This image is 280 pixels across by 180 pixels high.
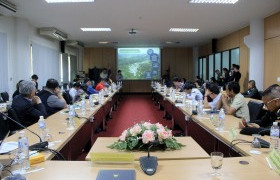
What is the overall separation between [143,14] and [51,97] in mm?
3671

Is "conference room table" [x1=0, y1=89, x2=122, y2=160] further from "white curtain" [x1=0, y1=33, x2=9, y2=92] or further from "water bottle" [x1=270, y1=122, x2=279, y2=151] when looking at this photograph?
"white curtain" [x1=0, y1=33, x2=9, y2=92]

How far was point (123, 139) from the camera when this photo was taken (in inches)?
85.0

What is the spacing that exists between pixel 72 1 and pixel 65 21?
8.20 feet

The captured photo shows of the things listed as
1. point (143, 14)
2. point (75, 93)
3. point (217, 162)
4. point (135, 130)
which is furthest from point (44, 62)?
point (217, 162)

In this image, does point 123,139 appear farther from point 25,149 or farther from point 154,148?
point 25,149

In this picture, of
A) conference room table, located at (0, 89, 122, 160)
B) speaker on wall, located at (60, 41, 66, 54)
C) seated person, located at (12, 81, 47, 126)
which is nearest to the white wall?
speaker on wall, located at (60, 41, 66, 54)

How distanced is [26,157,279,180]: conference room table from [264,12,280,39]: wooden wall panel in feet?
21.3

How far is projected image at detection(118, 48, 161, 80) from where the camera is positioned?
16.4 meters

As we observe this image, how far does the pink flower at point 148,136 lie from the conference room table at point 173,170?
0.18 meters

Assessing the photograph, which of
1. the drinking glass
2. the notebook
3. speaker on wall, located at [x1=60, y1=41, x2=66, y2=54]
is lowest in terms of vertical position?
the notebook

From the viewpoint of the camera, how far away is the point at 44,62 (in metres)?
10.4

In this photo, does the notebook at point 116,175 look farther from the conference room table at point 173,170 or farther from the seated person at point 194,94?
the seated person at point 194,94

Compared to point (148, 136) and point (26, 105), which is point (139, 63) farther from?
point (148, 136)

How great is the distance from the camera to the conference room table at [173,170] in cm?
165
